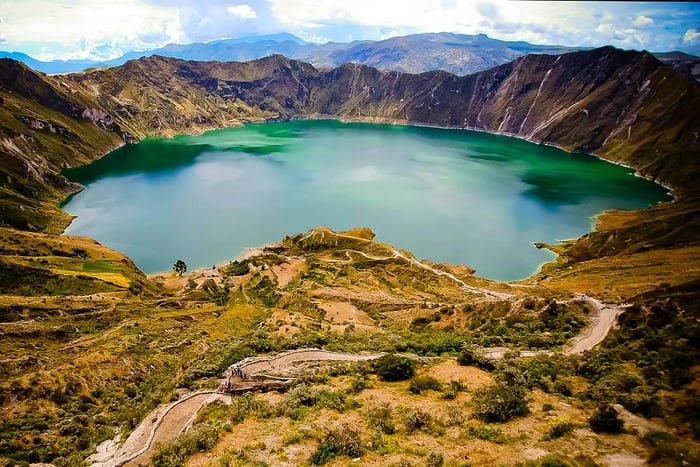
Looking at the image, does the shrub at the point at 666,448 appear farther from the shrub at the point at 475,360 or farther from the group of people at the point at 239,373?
the group of people at the point at 239,373

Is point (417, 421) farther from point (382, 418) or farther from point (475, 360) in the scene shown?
point (475, 360)

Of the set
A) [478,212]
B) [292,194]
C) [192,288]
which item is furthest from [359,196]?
[192,288]

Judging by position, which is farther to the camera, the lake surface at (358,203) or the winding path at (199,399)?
the lake surface at (358,203)

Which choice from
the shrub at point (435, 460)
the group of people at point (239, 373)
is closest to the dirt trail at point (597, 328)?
the shrub at point (435, 460)

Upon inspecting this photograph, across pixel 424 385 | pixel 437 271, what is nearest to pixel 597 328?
pixel 424 385

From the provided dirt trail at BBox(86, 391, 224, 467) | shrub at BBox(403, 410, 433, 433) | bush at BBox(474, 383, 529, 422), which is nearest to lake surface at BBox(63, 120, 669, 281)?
bush at BBox(474, 383, 529, 422)

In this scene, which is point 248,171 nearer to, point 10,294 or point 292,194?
point 292,194
